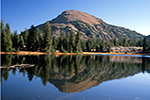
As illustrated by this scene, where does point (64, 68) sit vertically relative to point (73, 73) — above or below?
above

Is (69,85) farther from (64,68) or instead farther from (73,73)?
(64,68)

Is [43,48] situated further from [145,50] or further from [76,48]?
[145,50]

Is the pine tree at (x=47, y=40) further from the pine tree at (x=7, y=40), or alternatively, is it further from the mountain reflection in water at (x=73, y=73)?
the mountain reflection in water at (x=73, y=73)

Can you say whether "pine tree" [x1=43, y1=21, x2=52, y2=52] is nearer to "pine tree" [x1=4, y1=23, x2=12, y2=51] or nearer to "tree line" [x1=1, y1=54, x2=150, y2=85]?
"pine tree" [x1=4, y1=23, x2=12, y2=51]

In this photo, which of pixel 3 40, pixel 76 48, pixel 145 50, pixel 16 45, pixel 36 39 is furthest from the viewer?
pixel 145 50

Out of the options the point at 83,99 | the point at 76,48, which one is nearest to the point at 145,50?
the point at 76,48

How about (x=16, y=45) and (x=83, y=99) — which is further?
(x=16, y=45)

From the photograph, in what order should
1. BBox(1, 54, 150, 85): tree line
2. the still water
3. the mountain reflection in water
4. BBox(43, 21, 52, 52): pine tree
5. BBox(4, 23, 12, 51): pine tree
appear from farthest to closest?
1. BBox(43, 21, 52, 52): pine tree
2. BBox(4, 23, 12, 51): pine tree
3. BBox(1, 54, 150, 85): tree line
4. the mountain reflection in water
5. the still water

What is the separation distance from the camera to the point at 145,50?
148375 mm

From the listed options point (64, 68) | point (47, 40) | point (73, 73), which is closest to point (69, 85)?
point (73, 73)

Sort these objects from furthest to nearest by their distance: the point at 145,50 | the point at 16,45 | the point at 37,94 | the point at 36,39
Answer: the point at 145,50
the point at 36,39
the point at 16,45
the point at 37,94

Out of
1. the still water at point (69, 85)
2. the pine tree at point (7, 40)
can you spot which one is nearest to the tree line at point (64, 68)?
the still water at point (69, 85)

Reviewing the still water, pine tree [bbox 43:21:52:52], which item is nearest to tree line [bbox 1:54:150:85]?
the still water

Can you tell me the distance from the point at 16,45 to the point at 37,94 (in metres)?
90.0
